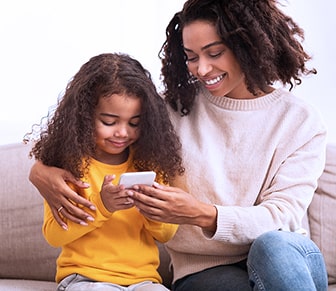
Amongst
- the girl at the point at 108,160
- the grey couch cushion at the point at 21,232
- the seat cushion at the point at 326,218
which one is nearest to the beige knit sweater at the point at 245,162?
the girl at the point at 108,160

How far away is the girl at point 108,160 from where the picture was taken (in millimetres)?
1932

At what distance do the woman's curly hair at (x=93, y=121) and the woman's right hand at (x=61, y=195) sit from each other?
1.1 inches

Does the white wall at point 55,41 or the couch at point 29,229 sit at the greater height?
the white wall at point 55,41

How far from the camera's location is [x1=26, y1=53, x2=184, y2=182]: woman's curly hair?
1.94 meters

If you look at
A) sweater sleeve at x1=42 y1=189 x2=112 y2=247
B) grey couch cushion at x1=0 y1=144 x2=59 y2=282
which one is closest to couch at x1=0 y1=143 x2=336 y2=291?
grey couch cushion at x1=0 y1=144 x2=59 y2=282

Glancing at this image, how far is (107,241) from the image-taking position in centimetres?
199

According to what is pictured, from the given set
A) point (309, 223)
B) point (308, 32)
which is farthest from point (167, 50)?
point (308, 32)

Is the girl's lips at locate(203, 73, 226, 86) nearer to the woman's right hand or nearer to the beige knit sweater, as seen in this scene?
the beige knit sweater

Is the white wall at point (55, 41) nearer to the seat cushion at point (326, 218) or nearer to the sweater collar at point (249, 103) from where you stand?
the seat cushion at point (326, 218)

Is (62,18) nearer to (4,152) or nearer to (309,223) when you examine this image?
(4,152)

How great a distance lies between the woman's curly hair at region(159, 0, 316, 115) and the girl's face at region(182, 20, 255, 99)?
2 cm

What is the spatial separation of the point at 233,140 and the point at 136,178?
0.44 m

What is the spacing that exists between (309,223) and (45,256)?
0.81 metres

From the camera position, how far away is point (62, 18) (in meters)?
2.88
